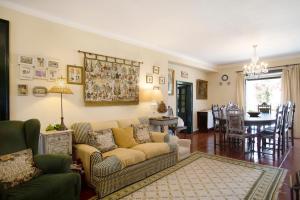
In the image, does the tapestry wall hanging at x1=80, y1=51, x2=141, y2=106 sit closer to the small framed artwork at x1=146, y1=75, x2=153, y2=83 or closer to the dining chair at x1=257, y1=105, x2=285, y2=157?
the small framed artwork at x1=146, y1=75, x2=153, y2=83

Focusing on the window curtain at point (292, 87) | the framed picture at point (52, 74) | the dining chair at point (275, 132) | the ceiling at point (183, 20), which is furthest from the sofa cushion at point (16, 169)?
the window curtain at point (292, 87)

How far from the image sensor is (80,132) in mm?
3148

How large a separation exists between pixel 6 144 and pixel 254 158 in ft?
14.5

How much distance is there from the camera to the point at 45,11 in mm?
3027

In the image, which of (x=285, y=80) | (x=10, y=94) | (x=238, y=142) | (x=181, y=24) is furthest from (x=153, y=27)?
(x=285, y=80)

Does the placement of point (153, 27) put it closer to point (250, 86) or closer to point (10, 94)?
point (10, 94)

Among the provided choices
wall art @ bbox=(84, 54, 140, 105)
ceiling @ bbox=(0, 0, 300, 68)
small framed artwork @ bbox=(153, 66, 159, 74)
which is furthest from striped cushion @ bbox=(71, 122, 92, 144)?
small framed artwork @ bbox=(153, 66, 159, 74)

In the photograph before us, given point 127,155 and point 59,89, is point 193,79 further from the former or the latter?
point 59,89

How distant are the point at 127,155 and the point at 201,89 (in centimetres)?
574

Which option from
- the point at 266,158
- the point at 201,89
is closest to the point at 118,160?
the point at 266,158

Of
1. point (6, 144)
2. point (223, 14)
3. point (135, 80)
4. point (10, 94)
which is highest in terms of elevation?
point (223, 14)

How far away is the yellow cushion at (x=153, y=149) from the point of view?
3.18 metres

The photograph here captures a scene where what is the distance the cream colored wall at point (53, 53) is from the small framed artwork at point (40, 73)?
7cm

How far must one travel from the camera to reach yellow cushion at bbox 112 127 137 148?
335cm
